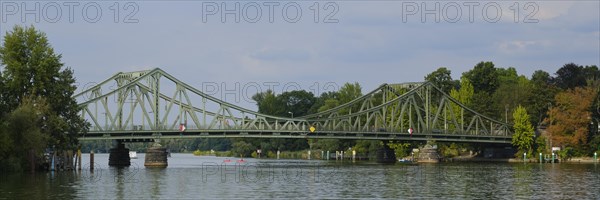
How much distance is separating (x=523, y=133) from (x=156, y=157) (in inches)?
2776

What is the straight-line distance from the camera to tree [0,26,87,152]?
99688 mm

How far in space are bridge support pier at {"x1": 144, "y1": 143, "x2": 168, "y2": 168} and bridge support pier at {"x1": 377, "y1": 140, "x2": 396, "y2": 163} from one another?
4852cm

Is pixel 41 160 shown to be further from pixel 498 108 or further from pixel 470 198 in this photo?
pixel 498 108

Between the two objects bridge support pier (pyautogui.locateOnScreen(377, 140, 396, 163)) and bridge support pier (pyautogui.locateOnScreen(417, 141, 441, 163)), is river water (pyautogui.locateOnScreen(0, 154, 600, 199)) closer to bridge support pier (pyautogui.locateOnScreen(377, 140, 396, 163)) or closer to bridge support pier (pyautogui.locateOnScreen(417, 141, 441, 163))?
bridge support pier (pyautogui.locateOnScreen(417, 141, 441, 163))

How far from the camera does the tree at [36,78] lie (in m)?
99.7

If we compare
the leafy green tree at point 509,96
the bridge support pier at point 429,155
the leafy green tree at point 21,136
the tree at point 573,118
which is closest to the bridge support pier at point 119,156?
the leafy green tree at point 21,136

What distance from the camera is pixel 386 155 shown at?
172m

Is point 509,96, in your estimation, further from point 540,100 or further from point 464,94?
point 540,100

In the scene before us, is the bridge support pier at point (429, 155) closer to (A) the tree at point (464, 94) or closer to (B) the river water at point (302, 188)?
(A) the tree at point (464, 94)

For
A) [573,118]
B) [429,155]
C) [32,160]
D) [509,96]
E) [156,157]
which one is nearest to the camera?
[32,160]

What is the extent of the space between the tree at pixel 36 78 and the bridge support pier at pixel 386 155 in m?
77.8

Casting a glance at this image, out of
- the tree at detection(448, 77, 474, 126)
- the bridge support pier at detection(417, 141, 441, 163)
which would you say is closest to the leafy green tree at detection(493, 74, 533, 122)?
the tree at detection(448, 77, 474, 126)

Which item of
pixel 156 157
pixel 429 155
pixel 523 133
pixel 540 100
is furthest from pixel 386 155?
pixel 156 157

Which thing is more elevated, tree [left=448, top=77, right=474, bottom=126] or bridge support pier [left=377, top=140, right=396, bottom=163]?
tree [left=448, top=77, right=474, bottom=126]
